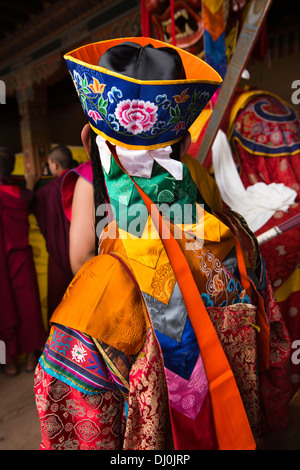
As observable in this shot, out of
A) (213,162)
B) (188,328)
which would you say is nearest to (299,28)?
(213,162)

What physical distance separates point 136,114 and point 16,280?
67.6 inches

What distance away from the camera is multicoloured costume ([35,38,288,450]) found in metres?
0.53

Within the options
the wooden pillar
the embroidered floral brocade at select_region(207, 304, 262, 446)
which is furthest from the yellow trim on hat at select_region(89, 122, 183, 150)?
the wooden pillar

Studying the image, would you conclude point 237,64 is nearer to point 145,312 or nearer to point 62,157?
point 145,312

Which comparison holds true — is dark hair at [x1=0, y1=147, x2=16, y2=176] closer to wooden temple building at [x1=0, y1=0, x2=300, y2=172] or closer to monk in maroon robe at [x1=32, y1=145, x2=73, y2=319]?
monk in maroon robe at [x1=32, y1=145, x2=73, y2=319]

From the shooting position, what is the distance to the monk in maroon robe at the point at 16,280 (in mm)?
1904

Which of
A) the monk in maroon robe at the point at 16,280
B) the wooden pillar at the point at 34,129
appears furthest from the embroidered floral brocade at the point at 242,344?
the wooden pillar at the point at 34,129

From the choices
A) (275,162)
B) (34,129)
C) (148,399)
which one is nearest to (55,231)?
(275,162)

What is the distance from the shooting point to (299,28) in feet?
9.09

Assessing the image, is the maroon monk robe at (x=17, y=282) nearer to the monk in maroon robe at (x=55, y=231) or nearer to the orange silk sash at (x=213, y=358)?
the monk in maroon robe at (x=55, y=231)

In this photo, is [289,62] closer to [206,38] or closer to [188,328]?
[206,38]

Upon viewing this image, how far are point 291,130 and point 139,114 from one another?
1.07 meters

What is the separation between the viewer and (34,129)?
16.0ft

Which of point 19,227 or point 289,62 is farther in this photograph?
point 289,62
